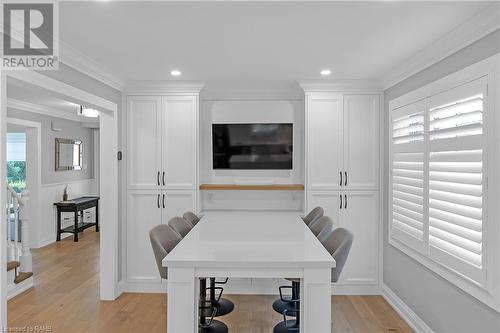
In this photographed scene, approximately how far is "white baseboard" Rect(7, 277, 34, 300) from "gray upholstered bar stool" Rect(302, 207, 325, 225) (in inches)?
135

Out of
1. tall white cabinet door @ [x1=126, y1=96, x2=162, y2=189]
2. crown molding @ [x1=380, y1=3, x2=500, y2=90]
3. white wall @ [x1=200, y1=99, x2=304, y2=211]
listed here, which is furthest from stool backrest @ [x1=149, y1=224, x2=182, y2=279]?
crown molding @ [x1=380, y1=3, x2=500, y2=90]

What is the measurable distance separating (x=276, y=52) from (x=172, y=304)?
214cm

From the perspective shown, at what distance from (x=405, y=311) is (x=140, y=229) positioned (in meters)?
3.02

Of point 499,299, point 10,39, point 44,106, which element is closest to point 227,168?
point 10,39

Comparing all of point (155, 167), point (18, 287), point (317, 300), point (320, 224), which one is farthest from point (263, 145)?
point (18, 287)

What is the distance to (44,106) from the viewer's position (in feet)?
20.6

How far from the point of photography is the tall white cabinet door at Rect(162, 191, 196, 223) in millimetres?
4270

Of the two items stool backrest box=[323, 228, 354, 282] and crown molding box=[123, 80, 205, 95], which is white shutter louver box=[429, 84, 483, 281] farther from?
crown molding box=[123, 80, 205, 95]

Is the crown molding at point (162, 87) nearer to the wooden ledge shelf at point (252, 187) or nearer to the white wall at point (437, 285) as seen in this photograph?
the wooden ledge shelf at point (252, 187)

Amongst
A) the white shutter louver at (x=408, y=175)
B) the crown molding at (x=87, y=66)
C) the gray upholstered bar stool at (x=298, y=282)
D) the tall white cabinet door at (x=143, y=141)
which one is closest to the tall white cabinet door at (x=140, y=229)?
the tall white cabinet door at (x=143, y=141)

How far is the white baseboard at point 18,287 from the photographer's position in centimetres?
405

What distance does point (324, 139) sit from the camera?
4.21 m

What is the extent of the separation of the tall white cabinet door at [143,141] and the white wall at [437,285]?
106 inches

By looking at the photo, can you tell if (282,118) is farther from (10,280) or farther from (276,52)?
(10,280)
